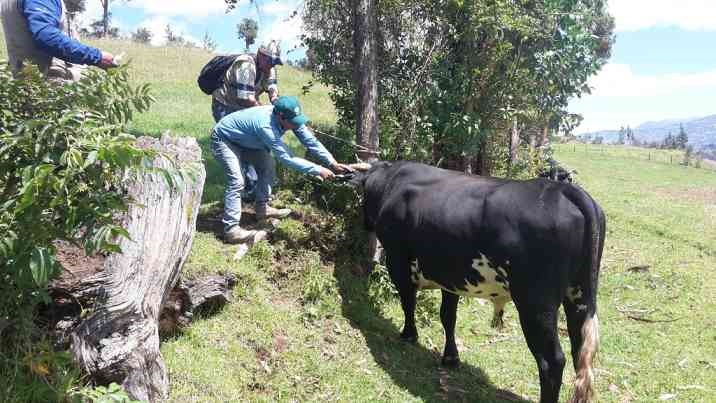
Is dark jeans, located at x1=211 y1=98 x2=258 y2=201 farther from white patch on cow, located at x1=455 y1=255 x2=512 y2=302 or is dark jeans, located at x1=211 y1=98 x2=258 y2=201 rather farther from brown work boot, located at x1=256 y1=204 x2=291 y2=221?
white patch on cow, located at x1=455 y1=255 x2=512 y2=302

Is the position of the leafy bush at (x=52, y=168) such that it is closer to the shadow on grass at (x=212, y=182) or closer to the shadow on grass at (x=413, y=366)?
the shadow on grass at (x=413, y=366)

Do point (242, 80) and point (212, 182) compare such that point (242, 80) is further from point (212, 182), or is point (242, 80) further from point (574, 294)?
point (574, 294)

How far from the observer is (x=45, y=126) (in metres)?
2.93

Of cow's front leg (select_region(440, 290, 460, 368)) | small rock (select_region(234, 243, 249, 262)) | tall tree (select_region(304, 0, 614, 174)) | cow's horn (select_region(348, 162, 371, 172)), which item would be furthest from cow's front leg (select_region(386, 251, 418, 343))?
tall tree (select_region(304, 0, 614, 174))

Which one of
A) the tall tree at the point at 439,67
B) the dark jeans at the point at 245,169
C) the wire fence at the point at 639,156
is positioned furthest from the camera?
the wire fence at the point at 639,156

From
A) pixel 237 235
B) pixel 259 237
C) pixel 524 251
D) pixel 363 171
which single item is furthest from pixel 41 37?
pixel 524 251

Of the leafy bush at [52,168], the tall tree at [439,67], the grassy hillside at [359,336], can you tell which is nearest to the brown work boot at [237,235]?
the grassy hillside at [359,336]

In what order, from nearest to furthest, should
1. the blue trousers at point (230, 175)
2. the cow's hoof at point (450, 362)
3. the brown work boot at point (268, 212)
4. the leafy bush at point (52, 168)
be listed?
the leafy bush at point (52, 168)
the cow's hoof at point (450, 362)
the blue trousers at point (230, 175)
the brown work boot at point (268, 212)

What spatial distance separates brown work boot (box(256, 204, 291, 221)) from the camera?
7.27 metres

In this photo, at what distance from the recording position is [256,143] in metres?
6.78

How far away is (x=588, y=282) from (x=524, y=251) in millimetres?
608

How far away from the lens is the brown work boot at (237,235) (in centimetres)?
672

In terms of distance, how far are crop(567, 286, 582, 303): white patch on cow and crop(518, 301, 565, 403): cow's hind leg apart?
0.98 feet

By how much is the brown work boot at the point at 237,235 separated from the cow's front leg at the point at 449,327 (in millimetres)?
2317
